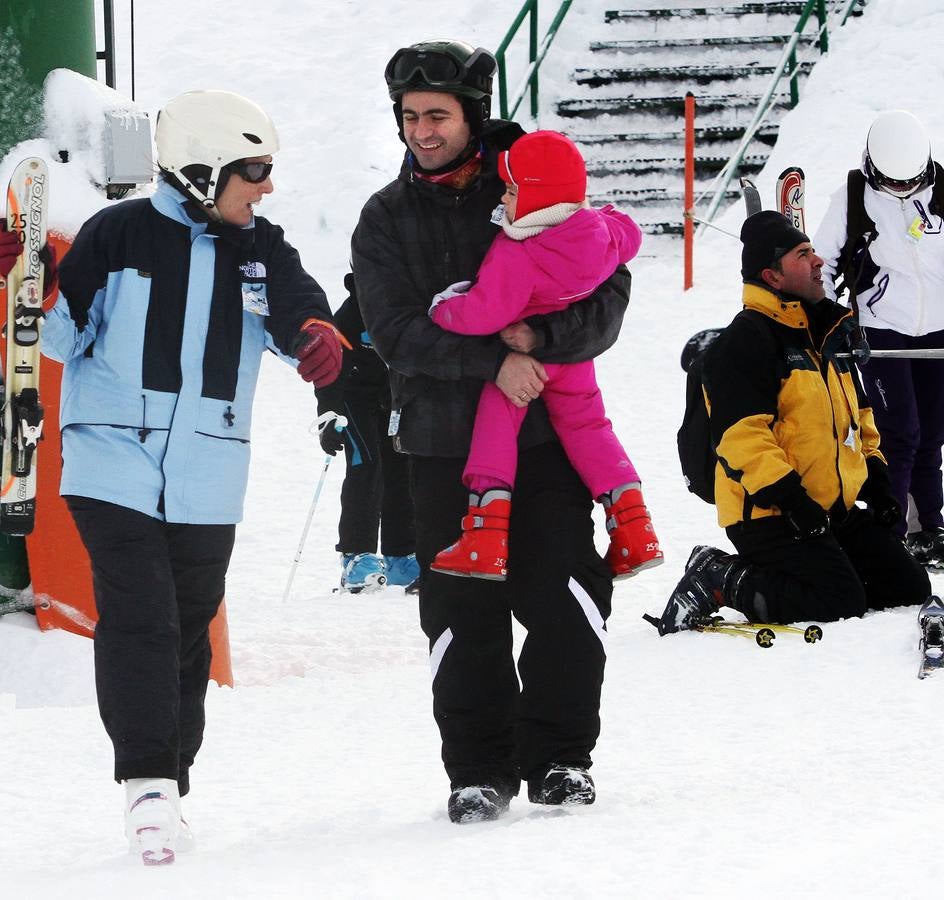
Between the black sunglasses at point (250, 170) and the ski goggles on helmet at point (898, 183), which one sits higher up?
the ski goggles on helmet at point (898, 183)

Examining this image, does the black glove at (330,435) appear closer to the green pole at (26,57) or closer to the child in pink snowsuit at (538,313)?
the green pole at (26,57)

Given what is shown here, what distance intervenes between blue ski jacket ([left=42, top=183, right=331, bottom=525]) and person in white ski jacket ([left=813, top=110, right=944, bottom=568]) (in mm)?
3681

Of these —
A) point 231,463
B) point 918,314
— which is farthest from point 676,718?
point 918,314

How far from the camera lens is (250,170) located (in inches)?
157

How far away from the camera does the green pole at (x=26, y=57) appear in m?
5.65

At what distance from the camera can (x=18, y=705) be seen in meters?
5.42

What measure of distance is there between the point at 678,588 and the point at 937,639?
118 cm

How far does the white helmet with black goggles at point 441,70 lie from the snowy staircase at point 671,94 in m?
10.0

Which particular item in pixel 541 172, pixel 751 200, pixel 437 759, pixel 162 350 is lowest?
pixel 437 759

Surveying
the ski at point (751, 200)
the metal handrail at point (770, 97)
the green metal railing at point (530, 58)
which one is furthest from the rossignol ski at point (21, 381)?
the green metal railing at point (530, 58)

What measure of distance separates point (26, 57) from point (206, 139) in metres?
2.02

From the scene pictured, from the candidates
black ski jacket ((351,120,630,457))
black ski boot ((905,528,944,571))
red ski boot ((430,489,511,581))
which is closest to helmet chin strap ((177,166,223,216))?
black ski jacket ((351,120,630,457))

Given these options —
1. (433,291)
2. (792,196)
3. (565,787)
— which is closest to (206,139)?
(433,291)

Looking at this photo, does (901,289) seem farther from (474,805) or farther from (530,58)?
(530,58)
